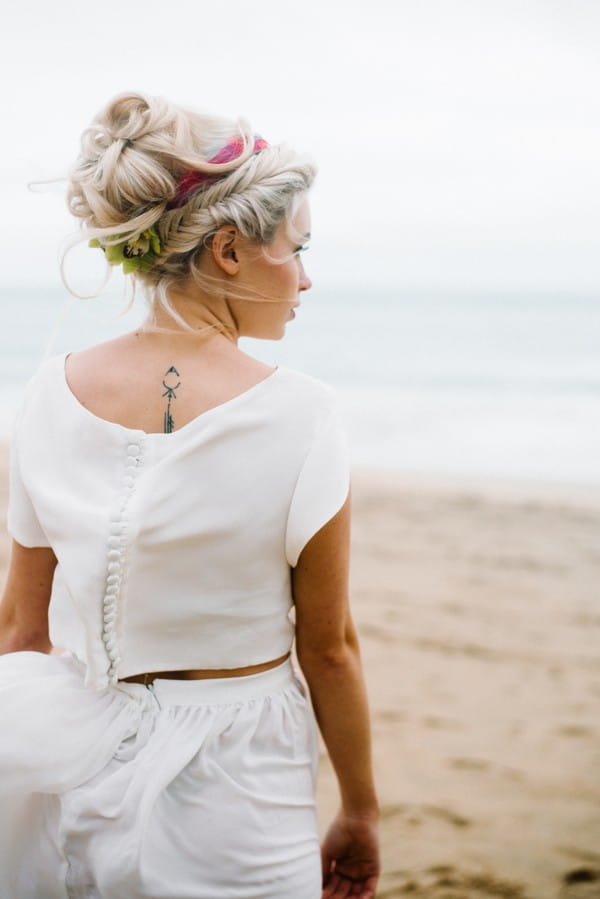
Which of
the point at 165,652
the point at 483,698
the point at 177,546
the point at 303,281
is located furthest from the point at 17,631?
the point at 483,698

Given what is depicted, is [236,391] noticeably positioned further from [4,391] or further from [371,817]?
[4,391]

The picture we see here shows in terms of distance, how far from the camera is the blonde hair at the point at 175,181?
1.53 meters

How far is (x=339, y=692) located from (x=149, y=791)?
393 mm

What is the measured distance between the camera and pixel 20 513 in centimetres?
168

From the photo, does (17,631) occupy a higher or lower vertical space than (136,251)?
lower

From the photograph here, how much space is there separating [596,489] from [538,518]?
151 cm

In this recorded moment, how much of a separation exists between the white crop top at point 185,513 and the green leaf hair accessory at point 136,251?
23cm

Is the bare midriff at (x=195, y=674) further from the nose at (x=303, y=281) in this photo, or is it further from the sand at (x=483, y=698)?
the sand at (x=483, y=698)

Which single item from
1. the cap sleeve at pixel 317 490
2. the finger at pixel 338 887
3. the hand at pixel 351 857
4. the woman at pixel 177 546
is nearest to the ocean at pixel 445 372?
the woman at pixel 177 546

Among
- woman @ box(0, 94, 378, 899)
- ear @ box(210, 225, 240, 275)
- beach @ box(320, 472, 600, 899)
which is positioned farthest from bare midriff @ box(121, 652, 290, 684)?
beach @ box(320, 472, 600, 899)

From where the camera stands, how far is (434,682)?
4.29 metres

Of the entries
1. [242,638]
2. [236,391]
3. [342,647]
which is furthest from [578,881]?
[236,391]

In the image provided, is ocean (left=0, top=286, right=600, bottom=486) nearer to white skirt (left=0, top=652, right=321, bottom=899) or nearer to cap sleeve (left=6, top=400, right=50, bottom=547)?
cap sleeve (left=6, top=400, right=50, bottom=547)

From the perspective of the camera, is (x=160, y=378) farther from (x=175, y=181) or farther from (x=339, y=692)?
(x=339, y=692)
